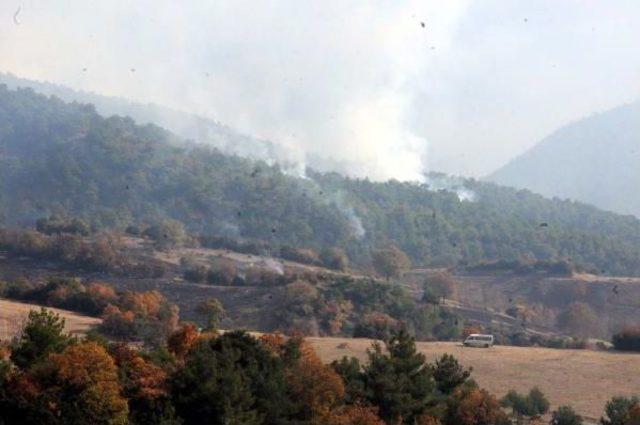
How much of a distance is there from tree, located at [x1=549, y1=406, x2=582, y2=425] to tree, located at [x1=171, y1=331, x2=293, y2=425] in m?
15.8

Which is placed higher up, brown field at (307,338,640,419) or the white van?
the white van

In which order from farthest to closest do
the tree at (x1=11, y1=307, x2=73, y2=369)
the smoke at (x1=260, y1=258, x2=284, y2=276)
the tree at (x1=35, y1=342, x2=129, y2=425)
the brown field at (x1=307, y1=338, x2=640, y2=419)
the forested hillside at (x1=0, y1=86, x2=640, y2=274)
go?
the forested hillside at (x1=0, y1=86, x2=640, y2=274) < the smoke at (x1=260, y1=258, x2=284, y2=276) < the brown field at (x1=307, y1=338, x2=640, y2=419) < the tree at (x1=11, y1=307, x2=73, y2=369) < the tree at (x1=35, y1=342, x2=129, y2=425)

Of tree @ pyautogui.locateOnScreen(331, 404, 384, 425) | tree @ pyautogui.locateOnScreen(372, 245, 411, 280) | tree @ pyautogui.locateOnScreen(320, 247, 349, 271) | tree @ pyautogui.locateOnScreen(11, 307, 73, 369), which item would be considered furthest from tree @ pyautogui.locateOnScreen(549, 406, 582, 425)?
tree @ pyautogui.locateOnScreen(320, 247, 349, 271)

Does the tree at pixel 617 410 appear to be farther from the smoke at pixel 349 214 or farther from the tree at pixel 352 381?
the smoke at pixel 349 214

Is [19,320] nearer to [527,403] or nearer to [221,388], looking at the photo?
[221,388]

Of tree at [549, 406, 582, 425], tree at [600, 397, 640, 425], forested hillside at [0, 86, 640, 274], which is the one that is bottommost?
tree at [549, 406, 582, 425]

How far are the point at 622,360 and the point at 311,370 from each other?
101 ft

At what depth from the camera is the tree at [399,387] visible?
37750 mm

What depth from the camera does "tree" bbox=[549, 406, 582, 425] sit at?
1699 inches

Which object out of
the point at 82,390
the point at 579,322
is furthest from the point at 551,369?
the point at 579,322

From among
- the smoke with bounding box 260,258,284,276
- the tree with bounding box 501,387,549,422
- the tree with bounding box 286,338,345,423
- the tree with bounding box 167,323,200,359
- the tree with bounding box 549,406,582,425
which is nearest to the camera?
the tree with bounding box 286,338,345,423

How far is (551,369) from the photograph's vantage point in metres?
57.5

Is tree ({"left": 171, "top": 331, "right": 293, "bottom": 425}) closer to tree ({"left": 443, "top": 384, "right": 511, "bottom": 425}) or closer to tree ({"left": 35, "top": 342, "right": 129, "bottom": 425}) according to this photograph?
tree ({"left": 35, "top": 342, "right": 129, "bottom": 425})

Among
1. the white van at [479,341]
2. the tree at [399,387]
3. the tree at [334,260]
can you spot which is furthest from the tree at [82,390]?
the tree at [334,260]
